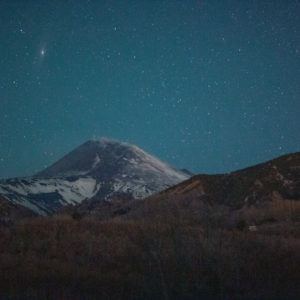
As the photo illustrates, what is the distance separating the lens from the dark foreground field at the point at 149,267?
18.3 ft

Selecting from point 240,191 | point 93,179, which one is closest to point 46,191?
point 93,179

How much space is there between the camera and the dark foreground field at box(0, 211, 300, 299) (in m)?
5.58

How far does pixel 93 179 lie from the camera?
4163 inches

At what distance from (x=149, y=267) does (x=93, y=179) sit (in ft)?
331

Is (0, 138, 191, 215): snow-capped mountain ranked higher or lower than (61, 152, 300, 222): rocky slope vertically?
higher

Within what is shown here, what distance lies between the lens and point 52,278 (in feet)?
21.8

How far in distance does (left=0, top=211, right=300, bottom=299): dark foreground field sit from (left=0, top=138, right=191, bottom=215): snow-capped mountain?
41475 millimetres

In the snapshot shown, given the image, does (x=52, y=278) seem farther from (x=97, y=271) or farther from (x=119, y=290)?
(x=119, y=290)

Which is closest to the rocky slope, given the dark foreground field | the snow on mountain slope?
the dark foreground field

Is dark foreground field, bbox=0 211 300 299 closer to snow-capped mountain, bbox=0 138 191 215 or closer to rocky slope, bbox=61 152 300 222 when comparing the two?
rocky slope, bbox=61 152 300 222

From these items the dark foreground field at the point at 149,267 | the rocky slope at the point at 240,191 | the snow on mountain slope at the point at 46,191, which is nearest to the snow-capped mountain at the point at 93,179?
the snow on mountain slope at the point at 46,191

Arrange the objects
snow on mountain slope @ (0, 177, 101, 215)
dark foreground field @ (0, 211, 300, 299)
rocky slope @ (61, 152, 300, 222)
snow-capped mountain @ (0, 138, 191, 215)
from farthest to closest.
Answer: snow-capped mountain @ (0, 138, 191, 215), snow on mountain slope @ (0, 177, 101, 215), rocky slope @ (61, 152, 300, 222), dark foreground field @ (0, 211, 300, 299)

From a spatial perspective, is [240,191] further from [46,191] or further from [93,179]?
[93,179]

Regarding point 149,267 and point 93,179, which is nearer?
point 149,267
